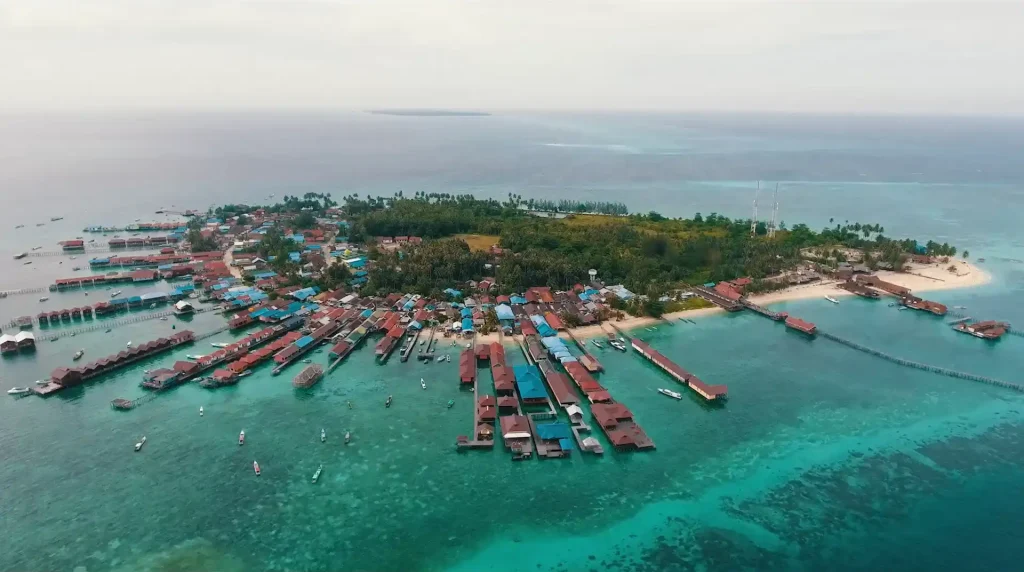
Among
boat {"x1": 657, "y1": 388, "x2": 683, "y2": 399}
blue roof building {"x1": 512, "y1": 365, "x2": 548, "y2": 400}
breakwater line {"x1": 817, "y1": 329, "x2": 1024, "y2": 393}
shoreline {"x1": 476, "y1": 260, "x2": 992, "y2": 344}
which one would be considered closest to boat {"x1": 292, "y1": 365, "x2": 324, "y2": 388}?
shoreline {"x1": 476, "y1": 260, "x2": 992, "y2": 344}

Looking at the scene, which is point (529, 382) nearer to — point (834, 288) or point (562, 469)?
point (562, 469)

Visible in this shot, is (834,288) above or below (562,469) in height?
above

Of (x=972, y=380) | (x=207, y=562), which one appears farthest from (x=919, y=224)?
(x=207, y=562)

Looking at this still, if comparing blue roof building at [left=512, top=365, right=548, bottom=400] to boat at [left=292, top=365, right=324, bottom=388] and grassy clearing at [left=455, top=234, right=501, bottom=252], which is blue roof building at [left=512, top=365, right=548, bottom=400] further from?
grassy clearing at [left=455, top=234, right=501, bottom=252]

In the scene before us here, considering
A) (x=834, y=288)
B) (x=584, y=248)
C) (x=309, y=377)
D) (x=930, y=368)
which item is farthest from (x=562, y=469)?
(x=834, y=288)

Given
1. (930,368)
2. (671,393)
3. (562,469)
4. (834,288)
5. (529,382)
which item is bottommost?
(562,469)

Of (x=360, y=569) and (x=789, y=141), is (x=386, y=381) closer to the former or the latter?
(x=360, y=569)
